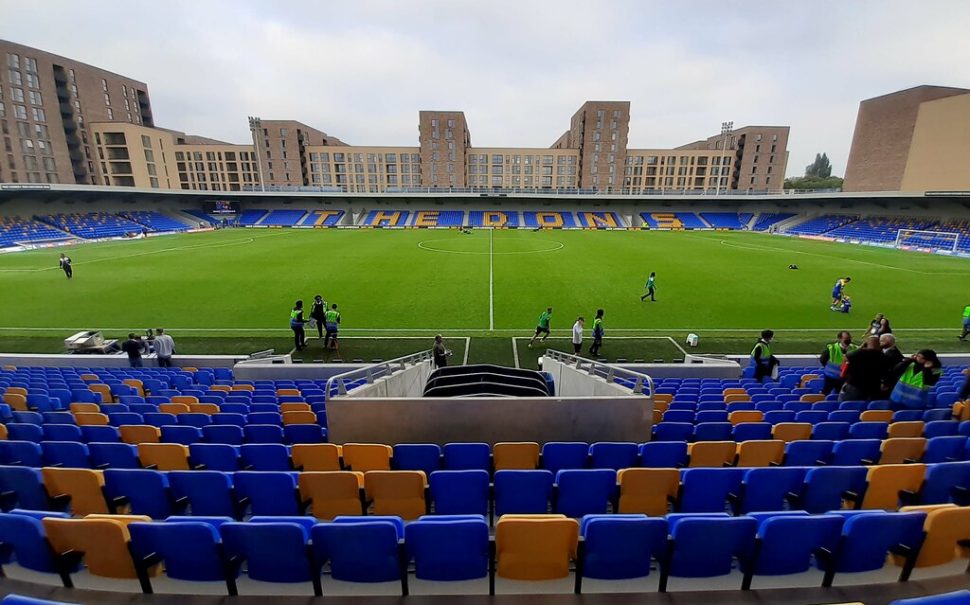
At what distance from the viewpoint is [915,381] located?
6.18 metres

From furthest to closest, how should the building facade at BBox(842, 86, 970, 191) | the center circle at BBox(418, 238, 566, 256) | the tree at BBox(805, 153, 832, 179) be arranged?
the tree at BBox(805, 153, 832, 179), the building facade at BBox(842, 86, 970, 191), the center circle at BBox(418, 238, 566, 256)

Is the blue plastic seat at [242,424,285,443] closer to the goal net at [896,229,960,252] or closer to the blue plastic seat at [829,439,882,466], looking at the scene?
the blue plastic seat at [829,439,882,466]

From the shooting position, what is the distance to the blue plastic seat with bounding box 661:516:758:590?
2854mm

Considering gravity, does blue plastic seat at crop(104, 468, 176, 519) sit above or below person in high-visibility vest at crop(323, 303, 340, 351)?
above

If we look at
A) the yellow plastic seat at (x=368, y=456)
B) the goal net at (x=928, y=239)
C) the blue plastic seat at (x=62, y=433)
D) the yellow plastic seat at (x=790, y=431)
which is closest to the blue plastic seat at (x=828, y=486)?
the yellow plastic seat at (x=790, y=431)

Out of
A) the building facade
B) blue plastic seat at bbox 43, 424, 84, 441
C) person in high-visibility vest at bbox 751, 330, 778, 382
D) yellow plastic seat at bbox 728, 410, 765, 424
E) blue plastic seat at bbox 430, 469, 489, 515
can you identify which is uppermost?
the building facade

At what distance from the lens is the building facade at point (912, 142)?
4678cm

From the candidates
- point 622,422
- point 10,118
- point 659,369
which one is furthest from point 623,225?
point 10,118

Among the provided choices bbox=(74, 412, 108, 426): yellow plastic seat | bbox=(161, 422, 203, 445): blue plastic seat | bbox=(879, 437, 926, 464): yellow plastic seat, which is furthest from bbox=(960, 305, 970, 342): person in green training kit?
bbox=(74, 412, 108, 426): yellow plastic seat

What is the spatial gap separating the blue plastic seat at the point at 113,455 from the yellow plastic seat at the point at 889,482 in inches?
310

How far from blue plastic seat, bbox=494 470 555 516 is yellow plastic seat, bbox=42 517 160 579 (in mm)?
2789

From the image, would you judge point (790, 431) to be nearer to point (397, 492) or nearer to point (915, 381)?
point (915, 381)

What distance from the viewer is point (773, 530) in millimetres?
2852

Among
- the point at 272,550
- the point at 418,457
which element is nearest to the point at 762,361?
the point at 418,457
